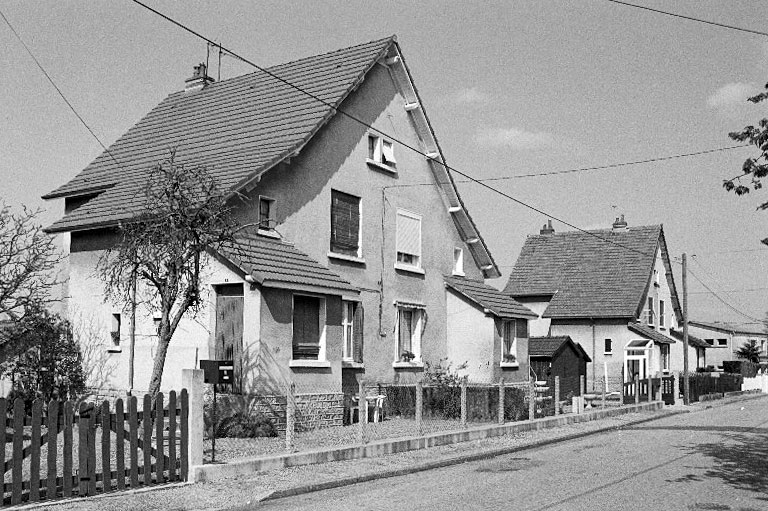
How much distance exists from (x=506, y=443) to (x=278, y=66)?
14316 millimetres

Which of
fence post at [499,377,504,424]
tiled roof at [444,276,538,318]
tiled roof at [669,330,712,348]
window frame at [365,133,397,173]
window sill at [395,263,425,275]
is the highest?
window frame at [365,133,397,173]

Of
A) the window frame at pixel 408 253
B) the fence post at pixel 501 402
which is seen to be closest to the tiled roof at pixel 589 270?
the window frame at pixel 408 253

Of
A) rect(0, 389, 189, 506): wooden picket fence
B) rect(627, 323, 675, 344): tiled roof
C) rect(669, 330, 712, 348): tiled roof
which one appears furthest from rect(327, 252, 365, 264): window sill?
rect(669, 330, 712, 348): tiled roof

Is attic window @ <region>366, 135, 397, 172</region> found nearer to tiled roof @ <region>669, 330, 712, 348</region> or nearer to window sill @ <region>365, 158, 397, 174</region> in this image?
window sill @ <region>365, 158, 397, 174</region>

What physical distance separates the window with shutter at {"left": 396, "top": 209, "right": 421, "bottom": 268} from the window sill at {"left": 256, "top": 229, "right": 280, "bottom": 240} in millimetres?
5512

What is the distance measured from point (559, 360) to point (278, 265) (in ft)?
64.9

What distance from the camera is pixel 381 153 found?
26.0 metres

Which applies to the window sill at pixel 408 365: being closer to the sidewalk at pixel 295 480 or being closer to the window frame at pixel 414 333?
the window frame at pixel 414 333

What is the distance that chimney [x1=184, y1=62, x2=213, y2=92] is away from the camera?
29.4m

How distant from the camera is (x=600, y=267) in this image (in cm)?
4878

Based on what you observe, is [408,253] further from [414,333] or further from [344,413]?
[344,413]

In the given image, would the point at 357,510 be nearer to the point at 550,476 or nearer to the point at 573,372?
the point at 550,476

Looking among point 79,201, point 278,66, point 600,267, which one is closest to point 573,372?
point 600,267

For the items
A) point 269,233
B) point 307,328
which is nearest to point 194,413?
point 307,328
